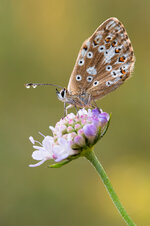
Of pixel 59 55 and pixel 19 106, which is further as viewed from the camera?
pixel 59 55

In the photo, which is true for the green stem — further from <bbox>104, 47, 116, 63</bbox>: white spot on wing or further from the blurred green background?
the blurred green background

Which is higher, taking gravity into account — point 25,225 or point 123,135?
point 123,135

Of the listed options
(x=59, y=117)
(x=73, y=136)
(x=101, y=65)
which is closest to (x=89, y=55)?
(x=101, y=65)

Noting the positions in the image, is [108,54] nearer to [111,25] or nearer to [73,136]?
[111,25]

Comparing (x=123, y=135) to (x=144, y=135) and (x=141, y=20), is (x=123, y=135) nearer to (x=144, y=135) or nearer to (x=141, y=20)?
(x=144, y=135)

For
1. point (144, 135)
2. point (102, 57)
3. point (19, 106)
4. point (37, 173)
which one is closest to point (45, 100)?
point (19, 106)

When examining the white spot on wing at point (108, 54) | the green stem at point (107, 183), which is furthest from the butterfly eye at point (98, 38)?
the green stem at point (107, 183)
